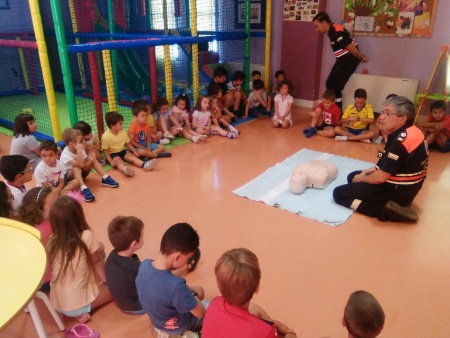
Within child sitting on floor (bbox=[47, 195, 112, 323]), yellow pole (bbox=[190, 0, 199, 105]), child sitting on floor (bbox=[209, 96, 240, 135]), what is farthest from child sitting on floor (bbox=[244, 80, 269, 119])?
child sitting on floor (bbox=[47, 195, 112, 323])

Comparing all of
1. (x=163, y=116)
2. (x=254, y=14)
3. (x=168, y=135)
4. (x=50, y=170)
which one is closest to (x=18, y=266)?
(x=50, y=170)

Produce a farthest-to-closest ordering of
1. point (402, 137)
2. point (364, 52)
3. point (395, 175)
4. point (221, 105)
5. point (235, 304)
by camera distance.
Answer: point (364, 52) → point (221, 105) → point (395, 175) → point (402, 137) → point (235, 304)

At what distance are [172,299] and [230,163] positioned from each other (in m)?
2.45

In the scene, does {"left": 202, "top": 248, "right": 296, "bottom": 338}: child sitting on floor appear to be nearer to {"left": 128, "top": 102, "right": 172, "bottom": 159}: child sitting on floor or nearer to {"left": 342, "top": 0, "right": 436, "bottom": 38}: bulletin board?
{"left": 128, "top": 102, "right": 172, "bottom": 159}: child sitting on floor

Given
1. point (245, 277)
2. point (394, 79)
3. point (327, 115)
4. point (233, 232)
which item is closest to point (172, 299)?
point (245, 277)

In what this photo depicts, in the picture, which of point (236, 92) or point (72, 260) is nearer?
point (72, 260)

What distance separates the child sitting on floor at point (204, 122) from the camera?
15.2 feet

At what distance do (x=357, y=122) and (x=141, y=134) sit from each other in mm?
2514

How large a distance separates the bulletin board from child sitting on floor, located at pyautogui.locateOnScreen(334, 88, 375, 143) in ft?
4.15

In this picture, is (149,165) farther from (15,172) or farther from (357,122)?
(357,122)

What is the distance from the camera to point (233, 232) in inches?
104

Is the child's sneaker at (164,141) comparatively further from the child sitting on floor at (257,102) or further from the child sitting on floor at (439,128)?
the child sitting on floor at (439,128)

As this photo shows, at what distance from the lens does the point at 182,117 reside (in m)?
4.64

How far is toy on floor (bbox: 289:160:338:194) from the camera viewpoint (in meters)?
3.12
